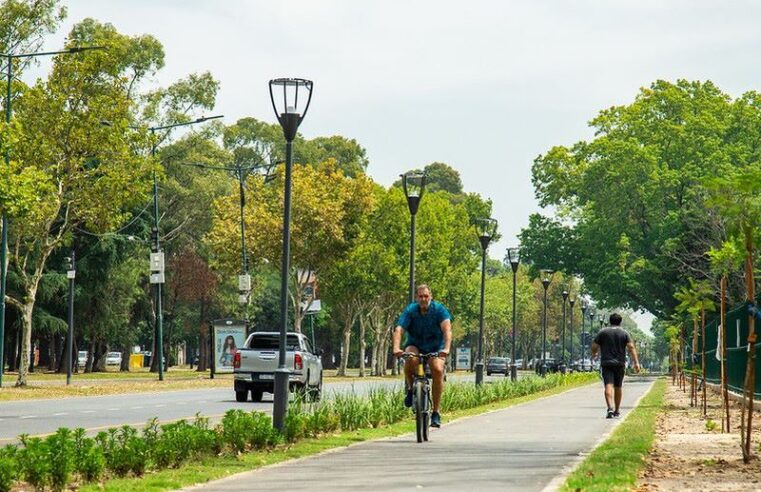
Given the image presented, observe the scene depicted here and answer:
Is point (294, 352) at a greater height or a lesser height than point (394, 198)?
lesser

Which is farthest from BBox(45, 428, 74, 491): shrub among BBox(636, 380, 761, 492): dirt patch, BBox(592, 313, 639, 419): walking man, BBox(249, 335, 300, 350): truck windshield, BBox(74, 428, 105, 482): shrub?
BBox(249, 335, 300, 350): truck windshield

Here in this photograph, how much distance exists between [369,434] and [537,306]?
382 ft

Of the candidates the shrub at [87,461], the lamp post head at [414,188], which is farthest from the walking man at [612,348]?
the shrub at [87,461]

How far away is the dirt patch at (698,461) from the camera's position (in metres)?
11.9

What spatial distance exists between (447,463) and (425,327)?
3.97 metres

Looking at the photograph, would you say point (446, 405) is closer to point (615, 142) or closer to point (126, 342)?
point (615, 142)

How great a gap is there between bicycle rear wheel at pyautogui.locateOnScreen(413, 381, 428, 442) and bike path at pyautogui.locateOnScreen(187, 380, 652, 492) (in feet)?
0.57

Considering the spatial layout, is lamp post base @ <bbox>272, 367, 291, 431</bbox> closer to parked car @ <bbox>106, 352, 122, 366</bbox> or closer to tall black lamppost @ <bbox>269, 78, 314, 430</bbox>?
tall black lamppost @ <bbox>269, 78, 314, 430</bbox>

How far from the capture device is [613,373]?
24062 mm

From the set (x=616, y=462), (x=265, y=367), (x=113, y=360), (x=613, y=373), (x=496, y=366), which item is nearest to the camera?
(x=616, y=462)

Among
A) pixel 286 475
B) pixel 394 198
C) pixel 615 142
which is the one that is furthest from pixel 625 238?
pixel 286 475

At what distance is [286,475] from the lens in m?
12.7

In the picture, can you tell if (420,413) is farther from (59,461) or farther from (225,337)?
(225,337)

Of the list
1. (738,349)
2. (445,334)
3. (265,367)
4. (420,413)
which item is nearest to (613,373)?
(738,349)
